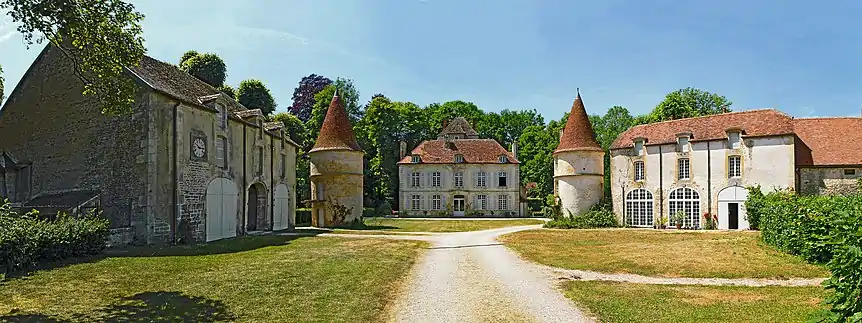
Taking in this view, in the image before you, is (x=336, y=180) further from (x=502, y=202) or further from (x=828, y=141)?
(x=828, y=141)

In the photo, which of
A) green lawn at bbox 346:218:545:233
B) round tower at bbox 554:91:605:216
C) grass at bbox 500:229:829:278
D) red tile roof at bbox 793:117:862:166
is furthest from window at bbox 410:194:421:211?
red tile roof at bbox 793:117:862:166

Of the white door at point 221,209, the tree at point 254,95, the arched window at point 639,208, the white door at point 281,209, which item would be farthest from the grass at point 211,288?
the tree at point 254,95

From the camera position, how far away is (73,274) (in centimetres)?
1223

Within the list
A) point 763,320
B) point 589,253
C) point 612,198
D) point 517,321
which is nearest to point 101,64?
point 517,321

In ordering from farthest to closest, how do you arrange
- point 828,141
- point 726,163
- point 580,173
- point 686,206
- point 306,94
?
1. point 306,94
2. point 580,173
3. point 686,206
4. point 726,163
5. point 828,141

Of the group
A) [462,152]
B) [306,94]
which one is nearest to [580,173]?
[462,152]

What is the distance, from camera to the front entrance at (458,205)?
168 ft

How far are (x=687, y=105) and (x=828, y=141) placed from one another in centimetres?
2165

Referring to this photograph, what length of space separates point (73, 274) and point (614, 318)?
11362 millimetres

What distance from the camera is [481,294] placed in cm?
1088

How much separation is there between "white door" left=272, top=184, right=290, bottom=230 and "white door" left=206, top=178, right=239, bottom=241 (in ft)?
16.3

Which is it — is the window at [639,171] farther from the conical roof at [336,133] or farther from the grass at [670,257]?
the conical roof at [336,133]

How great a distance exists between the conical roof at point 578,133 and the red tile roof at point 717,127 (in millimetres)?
2128

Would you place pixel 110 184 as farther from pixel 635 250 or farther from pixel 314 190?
pixel 635 250
